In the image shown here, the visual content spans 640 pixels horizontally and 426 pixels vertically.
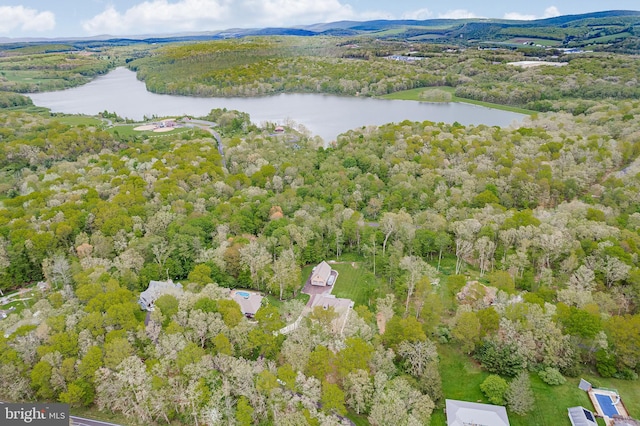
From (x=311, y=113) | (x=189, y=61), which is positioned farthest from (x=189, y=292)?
(x=189, y=61)

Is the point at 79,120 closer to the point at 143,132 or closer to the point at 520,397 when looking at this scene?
the point at 143,132

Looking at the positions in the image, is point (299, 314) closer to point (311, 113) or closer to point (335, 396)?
point (335, 396)

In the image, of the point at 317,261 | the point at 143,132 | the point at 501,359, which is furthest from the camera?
the point at 143,132

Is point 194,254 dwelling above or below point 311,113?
below

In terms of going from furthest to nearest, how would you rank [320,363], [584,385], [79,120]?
[79,120]
[584,385]
[320,363]

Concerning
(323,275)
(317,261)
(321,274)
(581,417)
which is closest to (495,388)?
(581,417)

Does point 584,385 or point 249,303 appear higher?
point 249,303

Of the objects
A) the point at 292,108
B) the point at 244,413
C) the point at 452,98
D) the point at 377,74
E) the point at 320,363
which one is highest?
the point at 377,74

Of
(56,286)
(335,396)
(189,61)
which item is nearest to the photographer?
(335,396)
